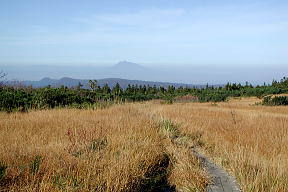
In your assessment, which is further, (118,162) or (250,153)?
(250,153)

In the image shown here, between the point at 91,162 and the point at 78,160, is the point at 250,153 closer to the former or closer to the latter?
the point at 91,162

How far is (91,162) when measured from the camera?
14.9 feet

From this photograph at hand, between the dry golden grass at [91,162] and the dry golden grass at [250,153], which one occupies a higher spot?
the dry golden grass at [91,162]

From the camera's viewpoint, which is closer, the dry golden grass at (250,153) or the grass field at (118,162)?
the grass field at (118,162)

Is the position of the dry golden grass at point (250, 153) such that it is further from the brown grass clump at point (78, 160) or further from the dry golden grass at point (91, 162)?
the brown grass clump at point (78, 160)

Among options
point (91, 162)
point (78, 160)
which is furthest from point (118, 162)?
point (78, 160)

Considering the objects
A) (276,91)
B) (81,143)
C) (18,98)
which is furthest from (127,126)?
(276,91)

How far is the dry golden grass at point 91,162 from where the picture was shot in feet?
12.7

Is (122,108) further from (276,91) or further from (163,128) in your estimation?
(276,91)

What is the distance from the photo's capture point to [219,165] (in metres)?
5.77

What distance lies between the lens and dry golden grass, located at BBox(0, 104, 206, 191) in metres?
3.86

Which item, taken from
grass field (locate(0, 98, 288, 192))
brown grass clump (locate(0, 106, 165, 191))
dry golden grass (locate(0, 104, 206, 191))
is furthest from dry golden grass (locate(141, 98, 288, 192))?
brown grass clump (locate(0, 106, 165, 191))

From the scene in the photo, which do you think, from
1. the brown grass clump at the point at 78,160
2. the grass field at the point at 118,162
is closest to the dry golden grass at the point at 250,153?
the grass field at the point at 118,162

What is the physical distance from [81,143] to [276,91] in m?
46.6
